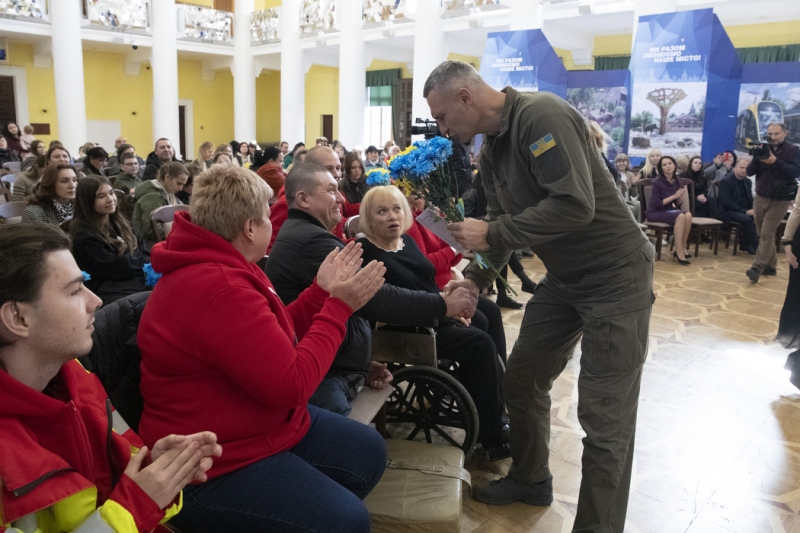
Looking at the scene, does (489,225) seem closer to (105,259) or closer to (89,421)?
(89,421)

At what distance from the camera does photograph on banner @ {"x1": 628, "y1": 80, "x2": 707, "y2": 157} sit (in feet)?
30.8

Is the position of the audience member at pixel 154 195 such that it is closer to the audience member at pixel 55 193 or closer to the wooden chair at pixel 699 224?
the audience member at pixel 55 193

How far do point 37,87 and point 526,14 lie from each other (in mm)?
13679

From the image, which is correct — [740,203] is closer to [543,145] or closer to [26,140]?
[543,145]

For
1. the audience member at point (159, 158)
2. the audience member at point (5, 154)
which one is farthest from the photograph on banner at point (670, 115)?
the audience member at point (5, 154)

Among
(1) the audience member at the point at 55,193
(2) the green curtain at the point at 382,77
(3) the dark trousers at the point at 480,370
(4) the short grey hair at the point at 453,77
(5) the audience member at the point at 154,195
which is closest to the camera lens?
(4) the short grey hair at the point at 453,77

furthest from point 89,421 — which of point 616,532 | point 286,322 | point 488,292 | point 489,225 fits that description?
point 488,292

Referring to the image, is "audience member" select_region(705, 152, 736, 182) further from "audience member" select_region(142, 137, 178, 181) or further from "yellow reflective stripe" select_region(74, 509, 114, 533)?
"yellow reflective stripe" select_region(74, 509, 114, 533)

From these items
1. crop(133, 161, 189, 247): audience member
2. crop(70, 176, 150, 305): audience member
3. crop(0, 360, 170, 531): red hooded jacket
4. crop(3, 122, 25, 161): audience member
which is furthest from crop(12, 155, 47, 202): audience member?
crop(3, 122, 25, 161): audience member

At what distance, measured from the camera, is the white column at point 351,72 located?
599 inches

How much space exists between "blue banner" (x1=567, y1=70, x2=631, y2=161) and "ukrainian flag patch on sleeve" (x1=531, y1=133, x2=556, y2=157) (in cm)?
929

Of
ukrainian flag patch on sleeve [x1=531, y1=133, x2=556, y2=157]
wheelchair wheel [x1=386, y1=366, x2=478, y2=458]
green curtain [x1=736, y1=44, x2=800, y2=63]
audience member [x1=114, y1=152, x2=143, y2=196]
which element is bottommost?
wheelchair wheel [x1=386, y1=366, x2=478, y2=458]

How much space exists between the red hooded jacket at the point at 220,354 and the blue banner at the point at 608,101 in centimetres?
999

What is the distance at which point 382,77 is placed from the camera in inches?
805
